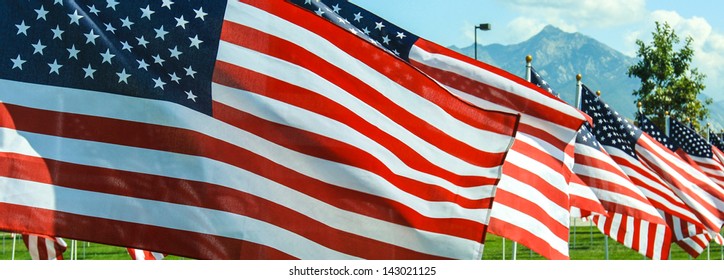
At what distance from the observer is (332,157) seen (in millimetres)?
4902

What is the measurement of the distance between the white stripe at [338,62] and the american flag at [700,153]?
434 inches

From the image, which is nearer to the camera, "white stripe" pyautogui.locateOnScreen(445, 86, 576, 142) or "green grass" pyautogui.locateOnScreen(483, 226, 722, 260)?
"white stripe" pyautogui.locateOnScreen(445, 86, 576, 142)

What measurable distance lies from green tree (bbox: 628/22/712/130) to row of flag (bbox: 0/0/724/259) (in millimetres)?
30379

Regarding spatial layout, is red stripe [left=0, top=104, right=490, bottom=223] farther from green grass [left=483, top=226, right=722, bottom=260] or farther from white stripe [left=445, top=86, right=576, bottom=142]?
Answer: green grass [left=483, top=226, right=722, bottom=260]

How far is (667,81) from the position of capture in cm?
3534

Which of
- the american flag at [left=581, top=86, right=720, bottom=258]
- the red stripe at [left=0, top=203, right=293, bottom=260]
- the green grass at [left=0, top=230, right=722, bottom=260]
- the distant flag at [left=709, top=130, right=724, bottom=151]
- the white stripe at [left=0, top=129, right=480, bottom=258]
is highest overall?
the distant flag at [left=709, top=130, right=724, bottom=151]

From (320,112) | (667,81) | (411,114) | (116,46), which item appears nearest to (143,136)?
(116,46)

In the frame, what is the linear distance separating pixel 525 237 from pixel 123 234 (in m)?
3.26

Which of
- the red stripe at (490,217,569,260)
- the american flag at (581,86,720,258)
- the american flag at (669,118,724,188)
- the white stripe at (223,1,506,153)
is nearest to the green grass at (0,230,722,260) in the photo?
the american flag at (669,118,724,188)

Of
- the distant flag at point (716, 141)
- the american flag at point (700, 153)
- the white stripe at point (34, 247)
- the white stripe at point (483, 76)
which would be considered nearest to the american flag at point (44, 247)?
the white stripe at point (34, 247)

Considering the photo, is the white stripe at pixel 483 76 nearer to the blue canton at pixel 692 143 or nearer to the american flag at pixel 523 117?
the american flag at pixel 523 117

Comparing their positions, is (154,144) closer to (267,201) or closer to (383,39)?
(267,201)

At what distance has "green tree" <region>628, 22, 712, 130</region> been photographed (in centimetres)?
3456
